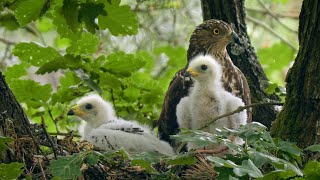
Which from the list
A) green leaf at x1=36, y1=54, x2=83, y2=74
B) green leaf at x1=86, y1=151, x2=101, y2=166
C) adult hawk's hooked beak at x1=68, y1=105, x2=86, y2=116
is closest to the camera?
green leaf at x1=86, y1=151, x2=101, y2=166

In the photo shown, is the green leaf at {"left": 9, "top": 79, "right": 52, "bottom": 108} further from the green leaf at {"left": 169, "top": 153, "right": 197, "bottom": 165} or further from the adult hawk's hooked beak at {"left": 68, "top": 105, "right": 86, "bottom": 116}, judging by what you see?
the green leaf at {"left": 169, "top": 153, "right": 197, "bottom": 165}

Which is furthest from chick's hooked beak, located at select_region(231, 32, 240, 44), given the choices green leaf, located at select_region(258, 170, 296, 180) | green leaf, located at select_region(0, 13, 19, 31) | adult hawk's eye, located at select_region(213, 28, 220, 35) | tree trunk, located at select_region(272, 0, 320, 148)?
green leaf, located at select_region(258, 170, 296, 180)

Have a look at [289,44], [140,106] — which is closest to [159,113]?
[140,106]

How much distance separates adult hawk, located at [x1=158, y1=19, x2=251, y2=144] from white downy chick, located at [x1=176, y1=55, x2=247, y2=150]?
0.21m

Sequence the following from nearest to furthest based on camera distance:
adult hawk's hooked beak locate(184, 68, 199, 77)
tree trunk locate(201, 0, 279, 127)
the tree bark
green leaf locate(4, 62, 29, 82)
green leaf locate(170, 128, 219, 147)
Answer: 1. green leaf locate(170, 128, 219, 147)
2. the tree bark
3. adult hawk's hooked beak locate(184, 68, 199, 77)
4. tree trunk locate(201, 0, 279, 127)
5. green leaf locate(4, 62, 29, 82)

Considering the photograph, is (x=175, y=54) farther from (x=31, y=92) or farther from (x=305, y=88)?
(x=305, y=88)

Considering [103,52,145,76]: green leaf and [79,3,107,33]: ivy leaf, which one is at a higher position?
[103,52,145,76]: green leaf

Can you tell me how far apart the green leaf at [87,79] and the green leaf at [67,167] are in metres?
1.17

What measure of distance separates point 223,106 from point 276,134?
2.47 feet

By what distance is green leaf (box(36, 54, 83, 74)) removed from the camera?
5102mm

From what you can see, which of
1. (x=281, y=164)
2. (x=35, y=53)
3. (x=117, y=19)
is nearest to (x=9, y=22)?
(x=35, y=53)

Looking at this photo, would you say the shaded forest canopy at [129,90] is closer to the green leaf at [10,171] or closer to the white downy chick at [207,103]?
the green leaf at [10,171]

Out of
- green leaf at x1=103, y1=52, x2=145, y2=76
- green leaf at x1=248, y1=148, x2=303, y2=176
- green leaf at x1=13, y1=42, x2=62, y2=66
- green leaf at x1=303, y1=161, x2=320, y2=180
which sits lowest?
green leaf at x1=303, y1=161, x2=320, y2=180

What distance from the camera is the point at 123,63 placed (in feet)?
18.4
